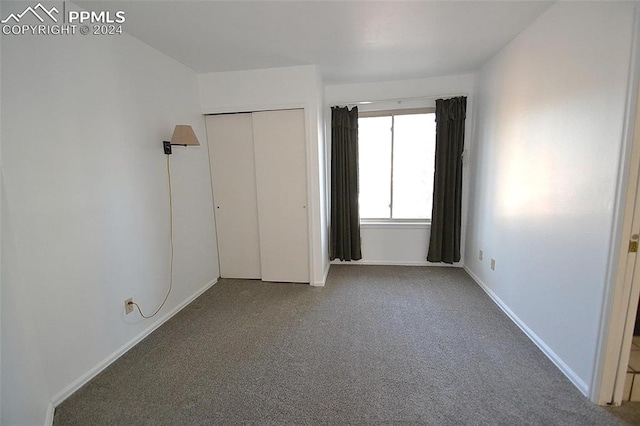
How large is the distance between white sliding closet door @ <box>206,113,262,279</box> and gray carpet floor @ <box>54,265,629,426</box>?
696mm

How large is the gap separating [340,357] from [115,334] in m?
1.69

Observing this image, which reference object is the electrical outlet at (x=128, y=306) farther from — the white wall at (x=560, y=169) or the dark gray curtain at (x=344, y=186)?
the white wall at (x=560, y=169)

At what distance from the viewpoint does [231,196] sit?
10.5ft

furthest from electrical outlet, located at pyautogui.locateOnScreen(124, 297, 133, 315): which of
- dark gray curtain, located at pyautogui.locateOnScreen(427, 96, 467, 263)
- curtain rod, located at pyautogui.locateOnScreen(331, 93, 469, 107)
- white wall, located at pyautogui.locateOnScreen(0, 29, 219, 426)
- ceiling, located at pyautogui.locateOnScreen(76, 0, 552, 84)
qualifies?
dark gray curtain, located at pyautogui.locateOnScreen(427, 96, 467, 263)

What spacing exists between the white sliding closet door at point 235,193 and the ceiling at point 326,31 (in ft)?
2.13

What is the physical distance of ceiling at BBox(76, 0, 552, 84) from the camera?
1745 millimetres

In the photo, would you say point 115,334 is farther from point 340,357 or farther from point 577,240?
point 577,240

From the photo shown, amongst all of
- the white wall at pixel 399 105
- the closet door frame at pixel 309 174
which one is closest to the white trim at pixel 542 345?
the white wall at pixel 399 105

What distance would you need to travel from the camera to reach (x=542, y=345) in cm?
190

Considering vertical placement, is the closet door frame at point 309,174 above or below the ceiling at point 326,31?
below

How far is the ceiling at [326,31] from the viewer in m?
1.75

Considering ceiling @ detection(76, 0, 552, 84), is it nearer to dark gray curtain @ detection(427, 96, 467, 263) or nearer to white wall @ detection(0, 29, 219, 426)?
white wall @ detection(0, 29, 219, 426)

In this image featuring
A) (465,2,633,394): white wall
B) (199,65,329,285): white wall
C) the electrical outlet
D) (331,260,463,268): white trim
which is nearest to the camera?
(465,2,633,394): white wall

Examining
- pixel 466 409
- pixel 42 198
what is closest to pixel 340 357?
pixel 466 409
